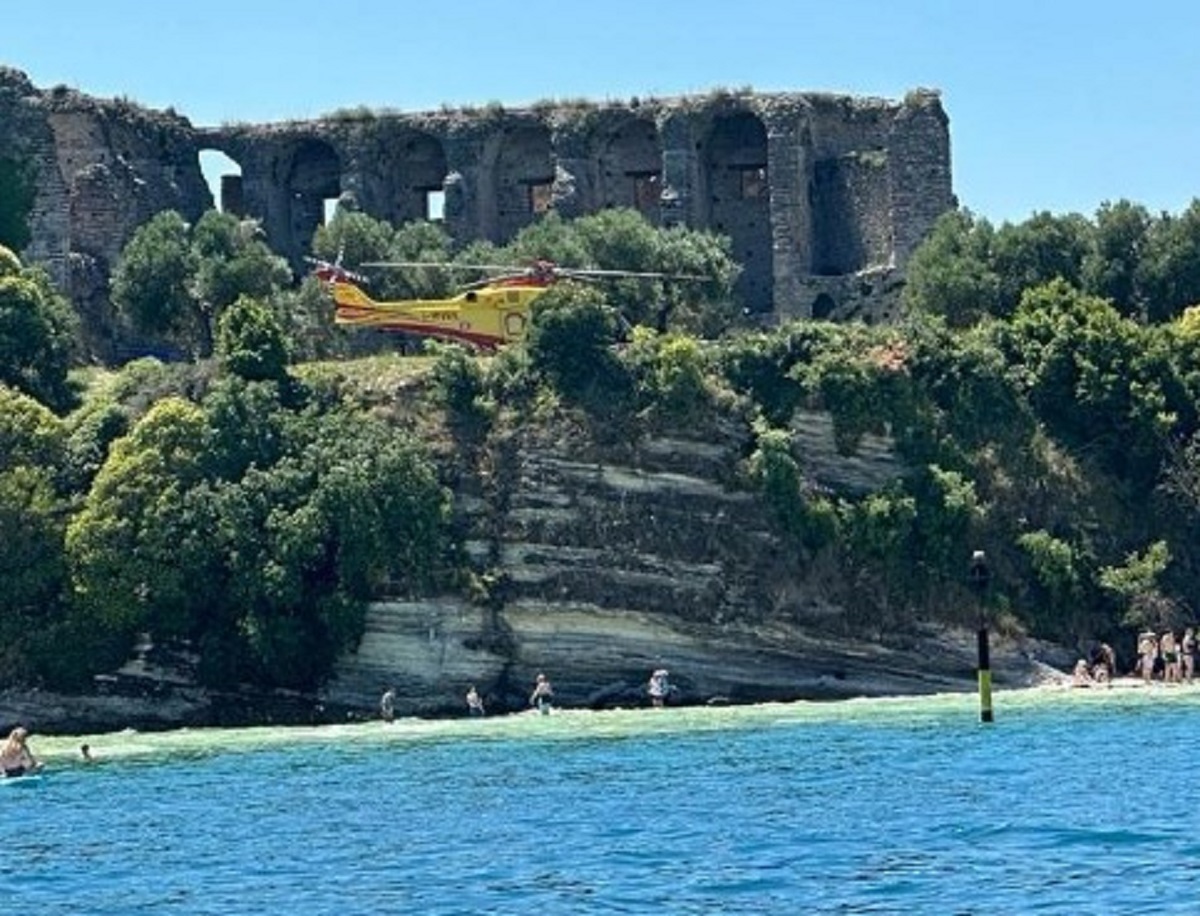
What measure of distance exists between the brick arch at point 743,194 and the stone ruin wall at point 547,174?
0.06m

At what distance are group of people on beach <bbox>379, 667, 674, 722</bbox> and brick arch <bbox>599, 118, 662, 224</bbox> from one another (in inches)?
958

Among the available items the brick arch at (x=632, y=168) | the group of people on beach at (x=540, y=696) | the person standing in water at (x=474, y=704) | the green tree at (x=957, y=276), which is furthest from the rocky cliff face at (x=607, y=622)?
the brick arch at (x=632, y=168)

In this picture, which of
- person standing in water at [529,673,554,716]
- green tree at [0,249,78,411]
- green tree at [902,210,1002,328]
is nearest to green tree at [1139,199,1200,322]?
green tree at [902,210,1002,328]

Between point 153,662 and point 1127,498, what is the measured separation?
2393 cm

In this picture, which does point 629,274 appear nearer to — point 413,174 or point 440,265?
point 440,265

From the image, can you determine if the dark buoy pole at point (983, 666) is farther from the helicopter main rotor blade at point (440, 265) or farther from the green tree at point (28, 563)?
the green tree at point (28, 563)

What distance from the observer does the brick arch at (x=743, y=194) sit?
88938 millimetres

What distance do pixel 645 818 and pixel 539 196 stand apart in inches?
2049

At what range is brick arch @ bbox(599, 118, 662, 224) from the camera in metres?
89.9

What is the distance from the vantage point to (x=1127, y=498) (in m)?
75.8

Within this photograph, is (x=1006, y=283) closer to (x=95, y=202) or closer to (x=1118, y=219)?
(x=1118, y=219)

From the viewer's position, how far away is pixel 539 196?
3629 inches

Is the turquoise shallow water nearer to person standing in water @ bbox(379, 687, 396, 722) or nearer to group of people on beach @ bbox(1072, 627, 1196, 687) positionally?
person standing in water @ bbox(379, 687, 396, 722)

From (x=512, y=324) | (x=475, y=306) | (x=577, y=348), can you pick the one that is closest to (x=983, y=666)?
(x=577, y=348)
